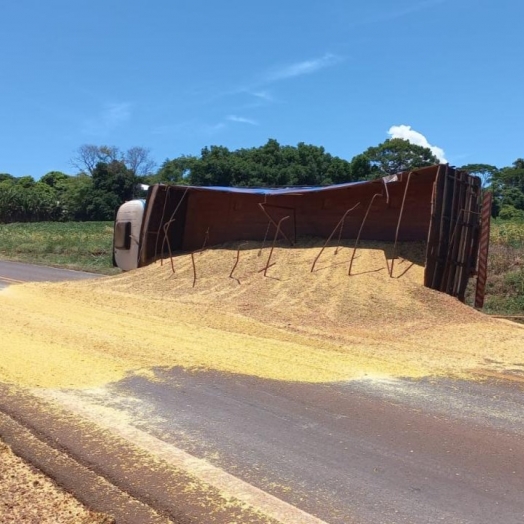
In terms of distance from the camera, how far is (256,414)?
497 cm

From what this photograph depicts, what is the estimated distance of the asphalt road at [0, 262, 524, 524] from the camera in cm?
342

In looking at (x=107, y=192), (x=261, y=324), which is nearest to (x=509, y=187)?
(x=107, y=192)

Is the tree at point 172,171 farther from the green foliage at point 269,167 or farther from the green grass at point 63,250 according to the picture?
the green grass at point 63,250

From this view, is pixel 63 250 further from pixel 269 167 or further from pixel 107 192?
pixel 107 192

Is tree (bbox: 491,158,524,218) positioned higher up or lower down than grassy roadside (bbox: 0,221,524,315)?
higher up

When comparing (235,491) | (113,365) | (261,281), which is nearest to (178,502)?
(235,491)

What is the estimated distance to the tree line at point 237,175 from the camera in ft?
177

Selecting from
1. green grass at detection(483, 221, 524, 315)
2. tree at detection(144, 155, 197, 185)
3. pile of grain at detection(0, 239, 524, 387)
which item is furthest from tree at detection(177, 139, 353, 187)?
pile of grain at detection(0, 239, 524, 387)

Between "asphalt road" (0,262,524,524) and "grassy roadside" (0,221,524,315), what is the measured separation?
10003 mm

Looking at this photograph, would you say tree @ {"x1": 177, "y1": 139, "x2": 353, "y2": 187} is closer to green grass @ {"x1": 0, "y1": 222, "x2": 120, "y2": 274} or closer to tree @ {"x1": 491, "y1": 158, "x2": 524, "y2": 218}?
green grass @ {"x1": 0, "y1": 222, "x2": 120, "y2": 274}

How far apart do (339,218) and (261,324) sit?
623 centimetres

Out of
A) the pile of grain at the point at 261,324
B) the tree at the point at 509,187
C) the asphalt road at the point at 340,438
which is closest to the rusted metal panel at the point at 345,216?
the pile of grain at the point at 261,324

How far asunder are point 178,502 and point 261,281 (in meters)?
9.85

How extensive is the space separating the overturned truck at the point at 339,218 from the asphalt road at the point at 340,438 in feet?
22.3
